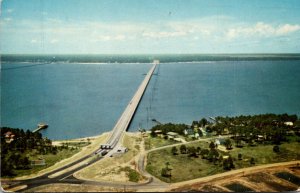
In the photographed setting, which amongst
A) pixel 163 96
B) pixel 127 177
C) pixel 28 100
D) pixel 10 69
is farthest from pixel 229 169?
pixel 10 69

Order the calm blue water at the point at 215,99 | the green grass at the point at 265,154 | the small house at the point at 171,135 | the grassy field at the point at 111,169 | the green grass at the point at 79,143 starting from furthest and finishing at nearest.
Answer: the calm blue water at the point at 215,99 → the small house at the point at 171,135 → the green grass at the point at 79,143 → the green grass at the point at 265,154 → the grassy field at the point at 111,169

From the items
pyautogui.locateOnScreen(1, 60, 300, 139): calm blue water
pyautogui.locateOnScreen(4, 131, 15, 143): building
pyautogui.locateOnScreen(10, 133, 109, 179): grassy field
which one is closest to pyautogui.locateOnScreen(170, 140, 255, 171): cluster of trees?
pyautogui.locateOnScreen(10, 133, 109, 179): grassy field

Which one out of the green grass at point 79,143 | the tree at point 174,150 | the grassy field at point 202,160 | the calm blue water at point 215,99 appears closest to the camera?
the grassy field at point 202,160

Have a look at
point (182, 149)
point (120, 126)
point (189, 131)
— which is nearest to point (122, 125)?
point (120, 126)

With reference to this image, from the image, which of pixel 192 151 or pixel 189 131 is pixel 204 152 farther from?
pixel 189 131

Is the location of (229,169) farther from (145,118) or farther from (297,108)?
(297,108)

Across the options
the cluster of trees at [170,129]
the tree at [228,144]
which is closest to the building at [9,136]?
the cluster of trees at [170,129]

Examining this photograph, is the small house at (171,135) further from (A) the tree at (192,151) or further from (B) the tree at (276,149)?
(B) the tree at (276,149)

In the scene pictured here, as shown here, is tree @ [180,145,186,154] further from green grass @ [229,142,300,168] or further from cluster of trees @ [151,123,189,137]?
cluster of trees @ [151,123,189,137]
